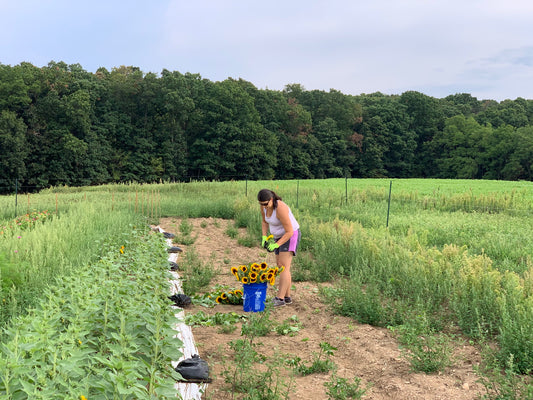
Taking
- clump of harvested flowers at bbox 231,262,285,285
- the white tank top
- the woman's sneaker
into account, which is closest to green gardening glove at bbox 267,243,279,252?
clump of harvested flowers at bbox 231,262,285,285

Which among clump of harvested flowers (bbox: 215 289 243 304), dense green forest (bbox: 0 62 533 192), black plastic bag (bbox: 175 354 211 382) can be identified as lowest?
clump of harvested flowers (bbox: 215 289 243 304)

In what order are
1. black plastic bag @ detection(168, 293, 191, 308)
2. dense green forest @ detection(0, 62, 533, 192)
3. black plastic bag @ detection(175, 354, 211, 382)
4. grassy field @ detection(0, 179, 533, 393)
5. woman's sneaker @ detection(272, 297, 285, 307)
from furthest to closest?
dense green forest @ detection(0, 62, 533, 192), woman's sneaker @ detection(272, 297, 285, 307), black plastic bag @ detection(168, 293, 191, 308), grassy field @ detection(0, 179, 533, 393), black plastic bag @ detection(175, 354, 211, 382)

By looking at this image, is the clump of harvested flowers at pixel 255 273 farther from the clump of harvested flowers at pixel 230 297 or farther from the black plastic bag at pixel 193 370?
the black plastic bag at pixel 193 370

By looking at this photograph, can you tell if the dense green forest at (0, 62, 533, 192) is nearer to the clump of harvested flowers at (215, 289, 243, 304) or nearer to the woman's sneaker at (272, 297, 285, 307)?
the clump of harvested flowers at (215, 289, 243, 304)

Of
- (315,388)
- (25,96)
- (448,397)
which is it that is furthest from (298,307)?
(25,96)

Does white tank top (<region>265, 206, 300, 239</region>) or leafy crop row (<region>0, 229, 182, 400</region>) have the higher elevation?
white tank top (<region>265, 206, 300, 239</region>)

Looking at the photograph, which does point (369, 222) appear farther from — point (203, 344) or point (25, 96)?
point (25, 96)

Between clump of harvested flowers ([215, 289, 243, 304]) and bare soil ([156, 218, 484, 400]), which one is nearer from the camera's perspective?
bare soil ([156, 218, 484, 400])

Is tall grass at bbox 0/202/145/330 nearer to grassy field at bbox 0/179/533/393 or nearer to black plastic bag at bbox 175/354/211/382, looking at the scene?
grassy field at bbox 0/179/533/393

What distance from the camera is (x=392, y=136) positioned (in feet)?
166

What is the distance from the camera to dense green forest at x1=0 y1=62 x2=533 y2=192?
107ft

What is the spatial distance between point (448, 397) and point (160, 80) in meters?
38.1

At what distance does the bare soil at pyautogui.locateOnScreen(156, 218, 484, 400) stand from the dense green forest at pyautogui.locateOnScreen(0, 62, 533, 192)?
2508 centimetres

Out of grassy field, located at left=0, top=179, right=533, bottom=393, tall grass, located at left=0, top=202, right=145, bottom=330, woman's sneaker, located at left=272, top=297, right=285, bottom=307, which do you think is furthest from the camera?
woman's sneaker, located at left=272, top=297, right=285, bottom=307
